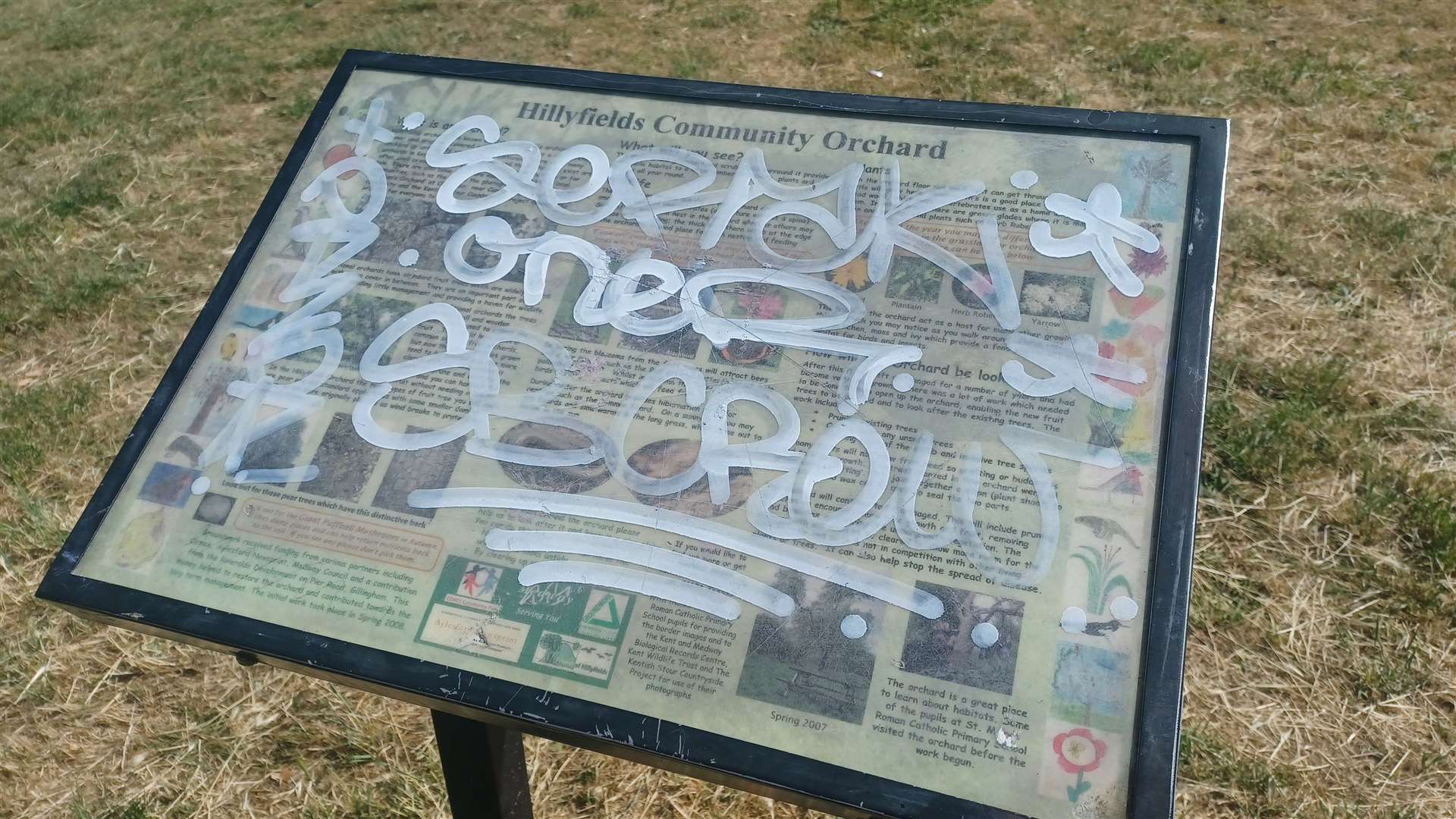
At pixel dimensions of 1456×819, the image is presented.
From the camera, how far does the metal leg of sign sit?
1236 millimetres

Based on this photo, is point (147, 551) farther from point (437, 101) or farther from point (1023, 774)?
point (1023, 774)

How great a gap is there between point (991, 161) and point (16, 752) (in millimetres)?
2026

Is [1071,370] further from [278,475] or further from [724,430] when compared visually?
[278,475]

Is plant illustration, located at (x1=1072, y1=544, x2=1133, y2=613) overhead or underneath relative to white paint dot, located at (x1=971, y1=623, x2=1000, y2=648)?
overhead

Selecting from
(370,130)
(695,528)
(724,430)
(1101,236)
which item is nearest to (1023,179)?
(1101,236)

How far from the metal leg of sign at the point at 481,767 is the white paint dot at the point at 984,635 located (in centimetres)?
60

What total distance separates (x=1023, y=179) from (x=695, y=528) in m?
0.60

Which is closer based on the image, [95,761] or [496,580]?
[496,580]

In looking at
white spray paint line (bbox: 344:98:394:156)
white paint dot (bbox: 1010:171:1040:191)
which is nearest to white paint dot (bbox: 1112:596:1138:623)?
white paint dot (bbox: 1010:171:1040:191)

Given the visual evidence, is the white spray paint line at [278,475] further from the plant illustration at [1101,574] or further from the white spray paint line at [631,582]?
the plant illustration at [1101,574]

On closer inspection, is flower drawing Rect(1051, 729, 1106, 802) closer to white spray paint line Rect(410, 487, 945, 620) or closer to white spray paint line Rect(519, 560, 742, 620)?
white spray paint line Rect(410, 487, 945, 620)

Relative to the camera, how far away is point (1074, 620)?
100cm

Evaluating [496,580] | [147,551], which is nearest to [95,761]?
[147,551]

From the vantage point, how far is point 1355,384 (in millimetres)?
2254
